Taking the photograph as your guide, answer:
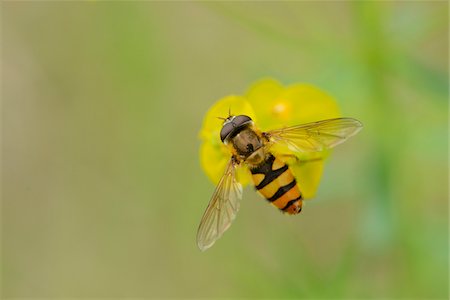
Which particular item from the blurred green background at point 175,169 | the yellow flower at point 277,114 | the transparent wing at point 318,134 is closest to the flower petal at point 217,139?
the yellow flower at point 277,114

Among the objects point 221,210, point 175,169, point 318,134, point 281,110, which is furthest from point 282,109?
point 175,169

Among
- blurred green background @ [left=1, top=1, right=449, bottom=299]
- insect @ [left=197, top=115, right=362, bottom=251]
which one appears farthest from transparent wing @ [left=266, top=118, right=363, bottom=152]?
blurred green background @ [left=1, top=1, right=449, bottom=299]

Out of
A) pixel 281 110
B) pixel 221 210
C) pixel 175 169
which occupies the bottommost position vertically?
pixel 221 210

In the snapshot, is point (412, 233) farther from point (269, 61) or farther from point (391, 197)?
point (269, 61)

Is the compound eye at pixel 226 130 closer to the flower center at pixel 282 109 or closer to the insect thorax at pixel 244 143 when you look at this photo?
the insect thorax at pixel 244 143

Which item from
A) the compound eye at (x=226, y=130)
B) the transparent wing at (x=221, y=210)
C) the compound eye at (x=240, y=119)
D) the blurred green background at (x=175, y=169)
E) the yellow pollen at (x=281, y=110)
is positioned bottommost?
the transparent wing at (x=221, y=210)

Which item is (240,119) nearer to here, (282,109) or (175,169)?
(282,109)

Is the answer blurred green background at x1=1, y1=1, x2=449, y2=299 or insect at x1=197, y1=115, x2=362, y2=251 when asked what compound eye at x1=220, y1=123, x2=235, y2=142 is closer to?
insect at x1=197, y1=115, x2=362, y2=251
